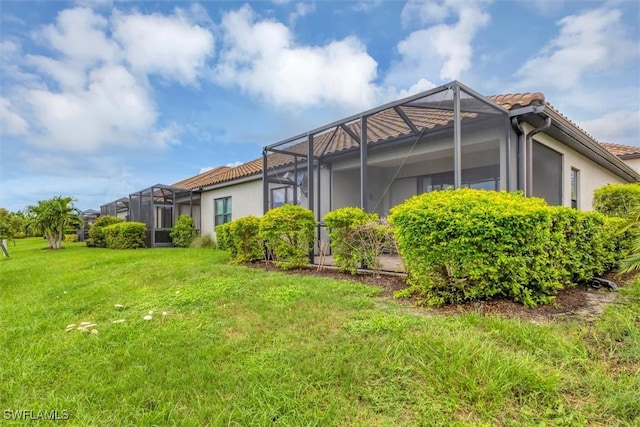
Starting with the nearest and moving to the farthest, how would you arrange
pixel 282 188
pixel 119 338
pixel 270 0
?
1. pixel 119 338
2. pixel 270 0
3. pixel 282 188

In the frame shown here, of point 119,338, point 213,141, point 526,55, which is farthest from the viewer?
point 213,141

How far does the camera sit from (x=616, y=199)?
8320 millimetres

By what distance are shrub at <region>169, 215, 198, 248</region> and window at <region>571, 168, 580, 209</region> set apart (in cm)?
1540

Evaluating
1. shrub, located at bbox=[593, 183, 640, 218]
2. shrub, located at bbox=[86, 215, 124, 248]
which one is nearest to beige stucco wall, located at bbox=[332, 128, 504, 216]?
shrub, located at bbox=[593, 183, 640, 218]

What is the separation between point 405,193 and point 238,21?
23.9 ft

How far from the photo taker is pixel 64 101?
10281 mm

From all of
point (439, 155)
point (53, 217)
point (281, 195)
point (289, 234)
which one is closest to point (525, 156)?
point (439, 155)

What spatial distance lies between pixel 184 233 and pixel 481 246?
14.7 meters

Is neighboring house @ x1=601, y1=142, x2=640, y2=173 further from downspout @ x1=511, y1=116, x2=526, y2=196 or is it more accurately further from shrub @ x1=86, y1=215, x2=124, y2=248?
shrub @ x1=86, y1=215, x2=124, y2=248

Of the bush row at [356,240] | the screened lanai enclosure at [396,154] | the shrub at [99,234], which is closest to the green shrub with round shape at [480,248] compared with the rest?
the bush row at [356,240]

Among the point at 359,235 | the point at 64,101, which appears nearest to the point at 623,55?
the point at 359,235

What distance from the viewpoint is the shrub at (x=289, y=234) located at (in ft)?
23.1

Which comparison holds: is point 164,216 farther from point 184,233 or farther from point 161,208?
point 184,233

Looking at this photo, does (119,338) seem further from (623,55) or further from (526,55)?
(623,55)
